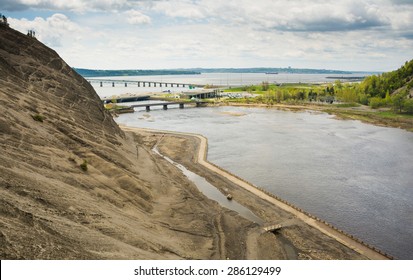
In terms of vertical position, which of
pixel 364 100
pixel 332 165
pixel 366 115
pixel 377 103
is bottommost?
pixel 332 165

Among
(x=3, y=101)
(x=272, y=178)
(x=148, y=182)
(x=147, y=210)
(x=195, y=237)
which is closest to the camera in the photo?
(x=195, y=237)

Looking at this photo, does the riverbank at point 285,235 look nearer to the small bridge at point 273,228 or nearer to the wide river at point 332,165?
the small bridge at point 273,228

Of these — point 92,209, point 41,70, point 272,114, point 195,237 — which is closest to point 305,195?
point 195,237

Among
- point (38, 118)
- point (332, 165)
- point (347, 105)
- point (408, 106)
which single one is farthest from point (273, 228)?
point (347, 105)

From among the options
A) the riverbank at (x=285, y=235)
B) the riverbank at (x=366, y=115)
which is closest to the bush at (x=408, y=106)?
the riverbank at (x=366, y=115)

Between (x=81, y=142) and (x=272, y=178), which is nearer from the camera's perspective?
(x=81, y=142)

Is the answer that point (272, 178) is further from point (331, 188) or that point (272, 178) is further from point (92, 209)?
point (92, 209)

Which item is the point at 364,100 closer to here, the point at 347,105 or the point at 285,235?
the point at 347,105
